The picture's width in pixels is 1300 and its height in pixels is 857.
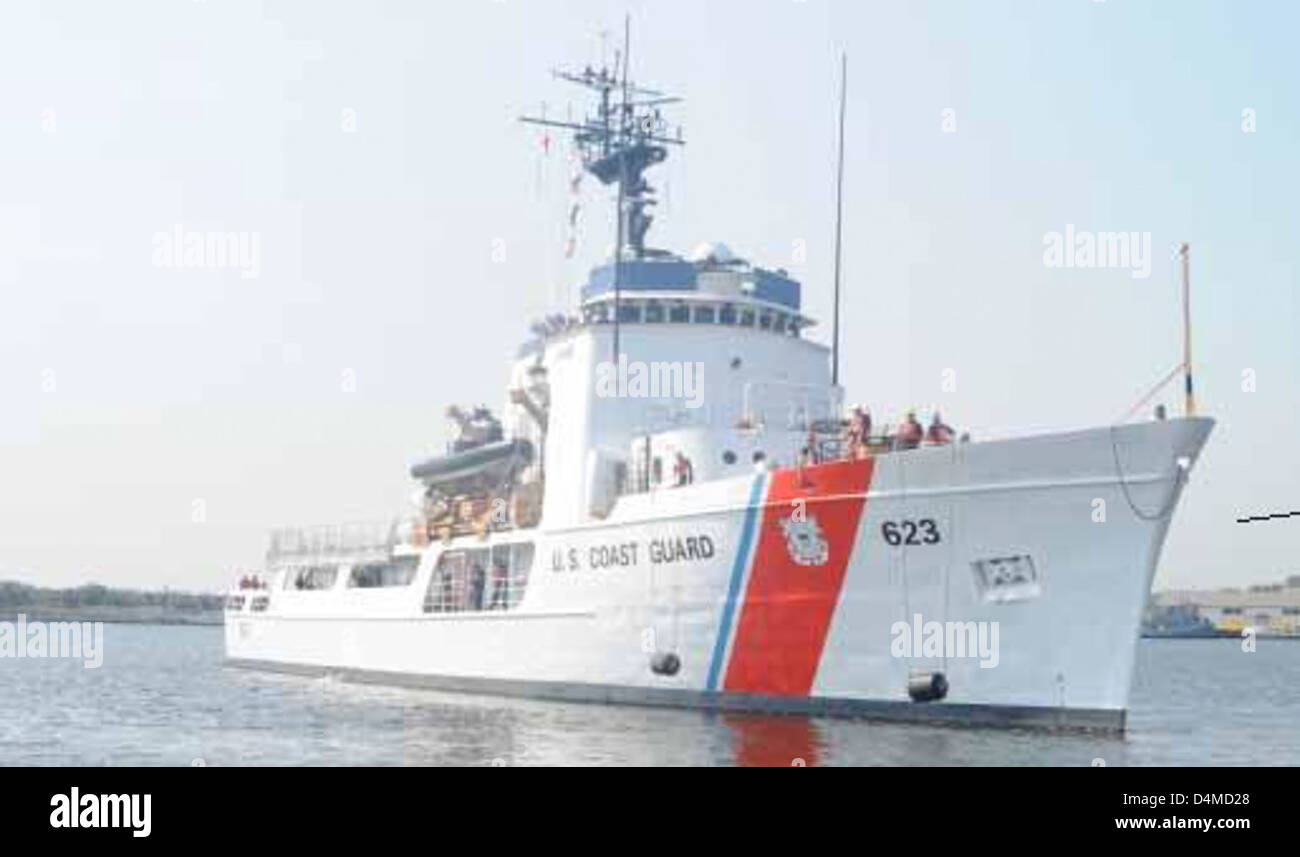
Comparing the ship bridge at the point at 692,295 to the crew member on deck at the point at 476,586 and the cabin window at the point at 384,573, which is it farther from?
the cabin window at the point at 384,573

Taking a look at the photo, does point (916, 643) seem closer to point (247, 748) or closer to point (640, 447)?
point (640, 447)

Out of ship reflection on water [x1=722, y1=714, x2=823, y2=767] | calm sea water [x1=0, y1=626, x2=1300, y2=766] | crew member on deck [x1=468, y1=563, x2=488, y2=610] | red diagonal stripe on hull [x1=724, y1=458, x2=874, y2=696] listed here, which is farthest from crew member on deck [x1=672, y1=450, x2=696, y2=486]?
crew member on deck [x1=468, y1=563, x2=488, y2=610]

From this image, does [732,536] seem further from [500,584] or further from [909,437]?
[500,584]

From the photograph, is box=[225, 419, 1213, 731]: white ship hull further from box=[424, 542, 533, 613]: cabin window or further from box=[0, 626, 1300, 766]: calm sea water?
box=[424, 542, 533, 613]: cabin window

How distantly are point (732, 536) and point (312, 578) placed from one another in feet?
57.8

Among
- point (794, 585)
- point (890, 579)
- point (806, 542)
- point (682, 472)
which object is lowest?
point (794, 585)

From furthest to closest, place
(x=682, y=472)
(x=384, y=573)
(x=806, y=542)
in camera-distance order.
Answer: (x=384, y=573) → (x=682, y=472) → (x=806, y=542)

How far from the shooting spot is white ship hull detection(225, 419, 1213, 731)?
16297 millimetres

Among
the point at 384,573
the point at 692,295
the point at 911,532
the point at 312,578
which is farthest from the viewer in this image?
the point at 312,578

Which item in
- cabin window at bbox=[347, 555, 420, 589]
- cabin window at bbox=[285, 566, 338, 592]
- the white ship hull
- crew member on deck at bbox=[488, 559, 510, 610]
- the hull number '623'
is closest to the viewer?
the white ship hull

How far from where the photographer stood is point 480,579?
24.8 metres

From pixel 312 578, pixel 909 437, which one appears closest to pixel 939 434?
pixel 909 437

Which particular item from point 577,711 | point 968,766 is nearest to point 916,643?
point 968,766

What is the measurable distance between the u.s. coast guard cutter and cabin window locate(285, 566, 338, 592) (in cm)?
285
